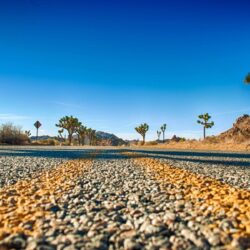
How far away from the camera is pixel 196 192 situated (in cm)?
542

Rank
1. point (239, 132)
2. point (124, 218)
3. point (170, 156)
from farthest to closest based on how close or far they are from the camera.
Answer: point (239, 132), point (170, 156), point (124, 218)

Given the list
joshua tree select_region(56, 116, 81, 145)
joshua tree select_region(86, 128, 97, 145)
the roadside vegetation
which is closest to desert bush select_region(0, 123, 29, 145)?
the roadside vegetation

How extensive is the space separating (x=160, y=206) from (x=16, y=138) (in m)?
49.3

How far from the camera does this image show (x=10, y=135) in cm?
4941

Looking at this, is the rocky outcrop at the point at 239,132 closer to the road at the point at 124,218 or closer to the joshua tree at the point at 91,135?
the joshua tree at the point at 91,135

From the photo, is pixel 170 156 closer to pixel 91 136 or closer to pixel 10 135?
pixel 10 135

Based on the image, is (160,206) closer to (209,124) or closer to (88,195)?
(88,195)

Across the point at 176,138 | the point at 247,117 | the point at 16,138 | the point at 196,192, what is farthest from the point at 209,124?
the point at 196,192

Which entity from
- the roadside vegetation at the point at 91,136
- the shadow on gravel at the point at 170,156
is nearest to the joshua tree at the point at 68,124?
the roadside vegetation at the point at 91,136

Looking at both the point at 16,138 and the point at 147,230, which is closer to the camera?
the point at 147,230

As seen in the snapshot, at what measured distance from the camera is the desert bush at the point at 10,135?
48719mm

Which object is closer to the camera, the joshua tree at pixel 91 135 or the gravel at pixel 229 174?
the gravel at pixel 229 174

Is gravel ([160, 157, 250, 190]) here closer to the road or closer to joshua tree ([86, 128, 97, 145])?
the road

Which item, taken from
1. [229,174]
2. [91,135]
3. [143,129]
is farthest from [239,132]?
[229,174]
